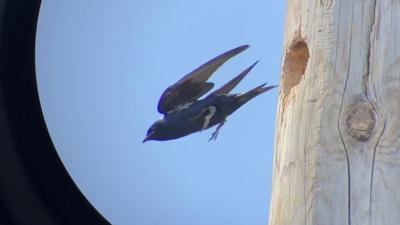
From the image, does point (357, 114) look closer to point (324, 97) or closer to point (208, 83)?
point (324, 97)

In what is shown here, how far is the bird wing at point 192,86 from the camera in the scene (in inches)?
92.0

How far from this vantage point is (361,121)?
132 cm

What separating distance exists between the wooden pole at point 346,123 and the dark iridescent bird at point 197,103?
3.13ft

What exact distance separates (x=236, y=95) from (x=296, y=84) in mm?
1021

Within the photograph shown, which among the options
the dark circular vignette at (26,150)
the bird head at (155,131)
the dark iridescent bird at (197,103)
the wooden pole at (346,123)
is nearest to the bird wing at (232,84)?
the dark iridescent bird at (197,103)

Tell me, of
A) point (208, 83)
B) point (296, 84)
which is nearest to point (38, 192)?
point (208, 83)

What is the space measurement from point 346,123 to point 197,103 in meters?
1.27

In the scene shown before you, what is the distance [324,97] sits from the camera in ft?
4.44

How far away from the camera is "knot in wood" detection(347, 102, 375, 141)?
1320 millimetres

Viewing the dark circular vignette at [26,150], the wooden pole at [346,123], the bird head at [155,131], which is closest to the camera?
the wooden pole at [346,123]

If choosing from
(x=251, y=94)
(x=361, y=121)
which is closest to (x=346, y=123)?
(x=361, y=121)

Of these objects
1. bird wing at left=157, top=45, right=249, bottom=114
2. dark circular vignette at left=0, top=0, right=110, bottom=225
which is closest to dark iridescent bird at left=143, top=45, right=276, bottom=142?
bird wing at left=157, top=45, right=249, bottom=114

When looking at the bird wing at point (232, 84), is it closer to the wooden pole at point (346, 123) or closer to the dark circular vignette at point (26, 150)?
the dark circular vignette at point (26, 150)

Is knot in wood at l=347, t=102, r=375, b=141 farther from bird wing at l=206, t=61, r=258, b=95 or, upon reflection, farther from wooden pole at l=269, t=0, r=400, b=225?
bird wing at l=206, t=61, r=258, b=95
